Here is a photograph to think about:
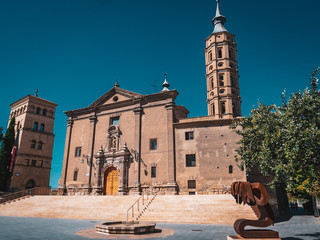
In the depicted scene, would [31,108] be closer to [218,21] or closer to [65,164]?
[65,164]

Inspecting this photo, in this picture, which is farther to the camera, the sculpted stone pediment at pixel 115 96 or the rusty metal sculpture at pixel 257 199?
the sculpted stone pediment at pixel 115 96

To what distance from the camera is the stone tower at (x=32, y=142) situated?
3975 centimetres

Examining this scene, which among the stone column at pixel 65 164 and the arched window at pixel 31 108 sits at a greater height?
the arched window at pixel 31 108

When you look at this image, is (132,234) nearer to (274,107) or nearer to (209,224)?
(209,224)

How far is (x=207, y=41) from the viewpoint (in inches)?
1321

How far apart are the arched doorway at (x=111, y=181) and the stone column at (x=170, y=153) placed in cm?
713

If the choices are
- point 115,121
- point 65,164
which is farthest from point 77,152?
point 115,121

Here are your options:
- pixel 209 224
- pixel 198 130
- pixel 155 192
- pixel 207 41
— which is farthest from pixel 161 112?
pixel 209 224

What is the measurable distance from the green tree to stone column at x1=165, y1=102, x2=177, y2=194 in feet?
87.9

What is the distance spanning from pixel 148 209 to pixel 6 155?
3042cm

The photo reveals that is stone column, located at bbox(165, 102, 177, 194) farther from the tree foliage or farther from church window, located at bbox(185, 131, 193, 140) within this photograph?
the tree foliage

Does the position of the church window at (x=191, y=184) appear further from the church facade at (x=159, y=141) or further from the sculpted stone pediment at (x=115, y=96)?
the sculpted stone pediment at (x=115, y=96)

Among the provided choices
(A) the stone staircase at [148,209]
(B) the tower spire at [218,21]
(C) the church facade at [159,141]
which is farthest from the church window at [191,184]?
(B) the tower spire at [218,21]

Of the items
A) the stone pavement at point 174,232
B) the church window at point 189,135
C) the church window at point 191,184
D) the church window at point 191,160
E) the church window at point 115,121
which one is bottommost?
the stone pavement at point 174,232
